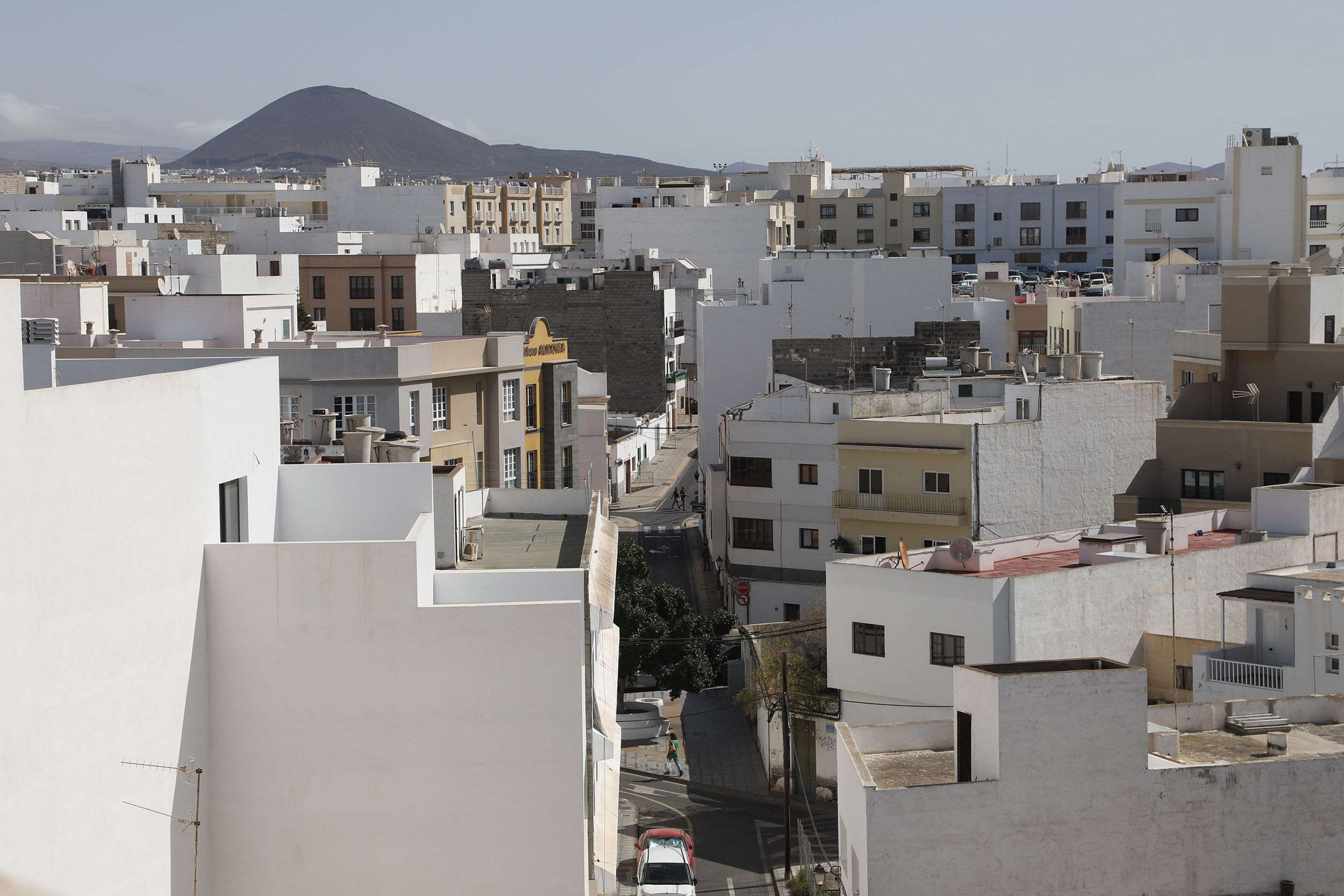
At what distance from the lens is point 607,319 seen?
6962cm

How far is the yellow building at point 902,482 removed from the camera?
3762cm

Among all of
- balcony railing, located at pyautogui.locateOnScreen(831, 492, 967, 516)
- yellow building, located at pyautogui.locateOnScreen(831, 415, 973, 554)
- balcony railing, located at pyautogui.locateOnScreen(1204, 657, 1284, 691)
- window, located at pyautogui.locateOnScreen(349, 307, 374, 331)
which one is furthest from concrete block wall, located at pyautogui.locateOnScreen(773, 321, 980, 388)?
balcony railing, located at pyautogui.locateOnScreen(1204, 657, 1284, 691)

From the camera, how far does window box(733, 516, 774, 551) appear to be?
42562mm

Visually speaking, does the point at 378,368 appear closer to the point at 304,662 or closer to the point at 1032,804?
the point at 1032,804

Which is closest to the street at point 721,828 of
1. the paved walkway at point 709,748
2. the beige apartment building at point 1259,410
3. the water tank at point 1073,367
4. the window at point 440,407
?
the paved walkway at point 709,748

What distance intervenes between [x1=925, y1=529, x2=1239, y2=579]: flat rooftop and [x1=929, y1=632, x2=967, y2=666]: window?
3.63 feet

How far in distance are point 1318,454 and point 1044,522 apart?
6.35m

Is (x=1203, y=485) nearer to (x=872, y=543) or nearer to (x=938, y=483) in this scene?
(x=938, y=483)

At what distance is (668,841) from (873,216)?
86.0 metres

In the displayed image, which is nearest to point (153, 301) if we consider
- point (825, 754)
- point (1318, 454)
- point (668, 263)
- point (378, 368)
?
point (378, 368)

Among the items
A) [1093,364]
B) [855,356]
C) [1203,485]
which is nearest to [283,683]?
[1203,485]

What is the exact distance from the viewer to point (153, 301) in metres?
33.7

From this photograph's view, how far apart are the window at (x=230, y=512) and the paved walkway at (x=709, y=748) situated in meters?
20.2

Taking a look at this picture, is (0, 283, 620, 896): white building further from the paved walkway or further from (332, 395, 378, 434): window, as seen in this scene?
(332, 395, 378, 434): window
